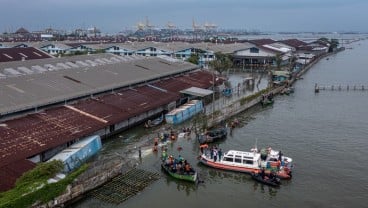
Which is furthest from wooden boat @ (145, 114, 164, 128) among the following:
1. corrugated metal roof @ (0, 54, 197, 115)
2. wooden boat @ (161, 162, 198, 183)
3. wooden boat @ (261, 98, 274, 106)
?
wooden boat @ (261, 98, 274, 106)

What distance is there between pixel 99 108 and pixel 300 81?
48.8 metres

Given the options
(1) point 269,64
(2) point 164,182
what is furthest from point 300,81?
(2) point 164,182

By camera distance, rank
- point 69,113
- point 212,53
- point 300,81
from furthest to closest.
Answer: point 212,53 < point 300,81 < point 69,113

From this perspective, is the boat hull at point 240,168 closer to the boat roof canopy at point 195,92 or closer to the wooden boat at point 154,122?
the wooden boat at point 154,122

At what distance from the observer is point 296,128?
41906 millimetres

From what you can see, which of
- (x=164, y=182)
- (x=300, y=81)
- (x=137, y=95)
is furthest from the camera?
(x=300, y=81)

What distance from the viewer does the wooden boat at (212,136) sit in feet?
120

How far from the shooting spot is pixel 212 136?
3728 cm

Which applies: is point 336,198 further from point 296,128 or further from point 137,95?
point 137,95

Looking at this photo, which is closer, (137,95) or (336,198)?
(336,198)

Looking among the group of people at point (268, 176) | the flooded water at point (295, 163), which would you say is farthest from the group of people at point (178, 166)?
the group of people at point (268, 176)

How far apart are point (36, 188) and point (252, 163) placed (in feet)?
50.6

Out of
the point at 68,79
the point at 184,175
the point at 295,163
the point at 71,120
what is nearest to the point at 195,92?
the point at 68,79

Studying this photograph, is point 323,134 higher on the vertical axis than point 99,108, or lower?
lower
